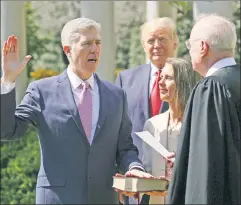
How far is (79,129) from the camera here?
7.48 meters

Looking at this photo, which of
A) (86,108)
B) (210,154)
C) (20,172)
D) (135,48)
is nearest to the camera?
(210,154)

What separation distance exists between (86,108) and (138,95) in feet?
4.41

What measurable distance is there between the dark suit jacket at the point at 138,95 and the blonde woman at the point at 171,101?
13.9 inches

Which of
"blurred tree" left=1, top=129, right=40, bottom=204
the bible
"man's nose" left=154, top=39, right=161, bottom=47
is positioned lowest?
"blurred tree" left=1, top=129, right=40, bottom=204

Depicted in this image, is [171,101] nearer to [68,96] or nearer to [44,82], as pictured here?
[68,96]

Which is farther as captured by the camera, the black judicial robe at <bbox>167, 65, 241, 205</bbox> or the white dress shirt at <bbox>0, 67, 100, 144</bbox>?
the white dress shirt at <bbox>0, 67, 100, 144</bbox>

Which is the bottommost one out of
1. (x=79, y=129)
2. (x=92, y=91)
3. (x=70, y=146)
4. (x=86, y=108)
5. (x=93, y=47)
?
(x=70, y=146)

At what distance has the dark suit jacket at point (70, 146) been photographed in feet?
24.5

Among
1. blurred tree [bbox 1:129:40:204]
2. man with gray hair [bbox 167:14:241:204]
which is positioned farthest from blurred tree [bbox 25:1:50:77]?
man with gray hair [bbox 167:14:241:204]

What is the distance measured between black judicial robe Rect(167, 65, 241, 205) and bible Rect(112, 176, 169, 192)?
0.87m

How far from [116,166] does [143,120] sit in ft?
3.63

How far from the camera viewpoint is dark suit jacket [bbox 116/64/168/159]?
345 inches

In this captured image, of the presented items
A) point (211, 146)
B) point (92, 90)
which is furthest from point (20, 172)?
point (211, 146)

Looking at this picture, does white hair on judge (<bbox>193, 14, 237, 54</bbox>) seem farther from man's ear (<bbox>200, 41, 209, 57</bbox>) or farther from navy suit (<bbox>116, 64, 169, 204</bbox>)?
navy suit (<bbox>116, 64, 169, 204</bbox>)
